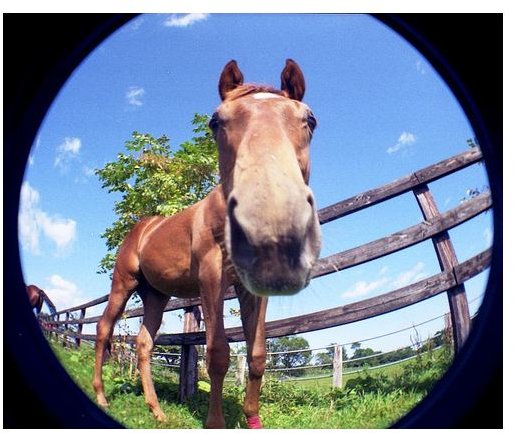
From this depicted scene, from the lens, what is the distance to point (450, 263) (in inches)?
145

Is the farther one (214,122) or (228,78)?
(228,78)

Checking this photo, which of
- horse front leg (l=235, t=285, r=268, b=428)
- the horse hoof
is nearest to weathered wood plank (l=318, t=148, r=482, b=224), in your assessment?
horse front leg (l=235, t=285, r=268, b=428)

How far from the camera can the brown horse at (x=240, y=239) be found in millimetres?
1814

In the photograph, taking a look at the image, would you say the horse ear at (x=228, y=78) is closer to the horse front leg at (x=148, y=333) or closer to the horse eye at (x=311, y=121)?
the horse eye at (x=311, y=121)

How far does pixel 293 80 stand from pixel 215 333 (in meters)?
1.73

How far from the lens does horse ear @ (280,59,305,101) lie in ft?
10.2

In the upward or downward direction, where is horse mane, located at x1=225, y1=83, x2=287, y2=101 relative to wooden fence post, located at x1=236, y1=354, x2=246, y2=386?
upward

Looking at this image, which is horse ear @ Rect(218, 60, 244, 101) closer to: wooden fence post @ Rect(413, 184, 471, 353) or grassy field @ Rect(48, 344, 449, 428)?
wooden fence post @ Rect(413, 184, 471, 353)

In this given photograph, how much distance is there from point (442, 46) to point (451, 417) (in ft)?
3.60

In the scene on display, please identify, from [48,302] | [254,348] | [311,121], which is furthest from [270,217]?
[48,302]

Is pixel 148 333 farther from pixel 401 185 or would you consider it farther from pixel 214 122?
pixel 401 185

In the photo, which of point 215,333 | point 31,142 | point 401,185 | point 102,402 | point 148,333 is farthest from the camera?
Answer: point 148,333

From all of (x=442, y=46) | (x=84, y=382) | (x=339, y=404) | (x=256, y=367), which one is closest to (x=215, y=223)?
(x=256, y=367)

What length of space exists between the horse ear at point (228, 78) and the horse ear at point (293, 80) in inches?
12.1
